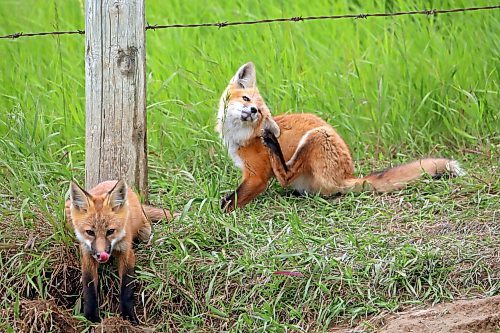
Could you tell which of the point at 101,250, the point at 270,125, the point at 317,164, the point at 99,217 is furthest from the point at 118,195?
the point at 317,164

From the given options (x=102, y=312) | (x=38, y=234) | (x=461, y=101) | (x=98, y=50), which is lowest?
(x=102, y=312)

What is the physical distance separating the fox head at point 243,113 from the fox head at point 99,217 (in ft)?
4.96

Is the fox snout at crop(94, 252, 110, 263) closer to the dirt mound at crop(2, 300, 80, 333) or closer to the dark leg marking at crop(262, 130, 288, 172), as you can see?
the dirt mound at crop(2, 300, 80, 333)

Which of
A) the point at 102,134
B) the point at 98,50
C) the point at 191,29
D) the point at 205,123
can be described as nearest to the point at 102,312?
the point at 102,134

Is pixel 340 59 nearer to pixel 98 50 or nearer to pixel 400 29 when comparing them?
pixel 400 29

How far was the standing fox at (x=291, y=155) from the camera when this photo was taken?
6.53m

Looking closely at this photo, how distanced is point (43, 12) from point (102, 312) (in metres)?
5.13

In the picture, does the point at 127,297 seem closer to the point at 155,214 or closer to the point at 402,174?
the point at 155,214

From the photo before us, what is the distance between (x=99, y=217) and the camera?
5125 millimetres

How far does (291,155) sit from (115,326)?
2.27 m

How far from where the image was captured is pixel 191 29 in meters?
8.93

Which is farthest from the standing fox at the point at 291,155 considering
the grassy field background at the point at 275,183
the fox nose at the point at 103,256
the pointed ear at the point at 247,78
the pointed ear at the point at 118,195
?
the fox nose at the point at 103,256

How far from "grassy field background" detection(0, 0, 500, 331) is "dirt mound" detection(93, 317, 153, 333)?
17 centimetres

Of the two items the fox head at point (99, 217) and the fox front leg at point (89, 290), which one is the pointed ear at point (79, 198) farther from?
the fox front leg at point (89, 290)
